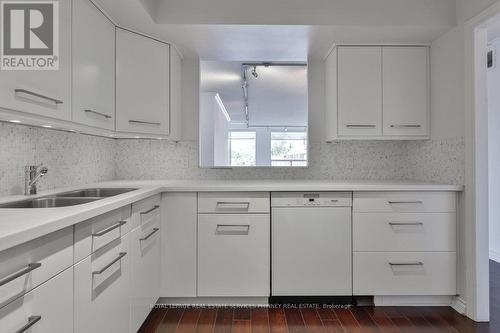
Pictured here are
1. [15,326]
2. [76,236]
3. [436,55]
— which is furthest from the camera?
[436,55]

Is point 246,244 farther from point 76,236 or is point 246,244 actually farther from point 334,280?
point 76,236

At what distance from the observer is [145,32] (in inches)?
93.4

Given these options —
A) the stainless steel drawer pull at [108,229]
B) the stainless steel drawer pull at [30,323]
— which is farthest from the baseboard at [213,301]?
the stainless steel drawer pull at [30,323]

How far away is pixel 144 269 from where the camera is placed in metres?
1.97

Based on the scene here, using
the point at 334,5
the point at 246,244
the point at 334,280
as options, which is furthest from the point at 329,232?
the point at 334,5

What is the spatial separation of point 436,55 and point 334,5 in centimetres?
97

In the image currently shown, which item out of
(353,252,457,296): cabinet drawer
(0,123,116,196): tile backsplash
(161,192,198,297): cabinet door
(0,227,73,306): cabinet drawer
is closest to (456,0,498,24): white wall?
(353,252,457,296): cabinet drawer

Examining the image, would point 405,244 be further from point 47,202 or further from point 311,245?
point 47,202

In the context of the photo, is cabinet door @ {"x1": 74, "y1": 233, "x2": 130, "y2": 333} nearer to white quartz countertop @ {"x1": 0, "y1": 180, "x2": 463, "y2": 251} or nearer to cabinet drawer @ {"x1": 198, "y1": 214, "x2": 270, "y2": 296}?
white quartz countertop @ {"x1": 0, "y1": 180, "x2": 463, "y2": 251}

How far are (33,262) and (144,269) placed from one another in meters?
1.06

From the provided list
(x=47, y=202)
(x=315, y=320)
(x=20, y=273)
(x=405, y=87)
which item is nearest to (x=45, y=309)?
(x=20, y=273)

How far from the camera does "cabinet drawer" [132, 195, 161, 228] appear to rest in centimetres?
185

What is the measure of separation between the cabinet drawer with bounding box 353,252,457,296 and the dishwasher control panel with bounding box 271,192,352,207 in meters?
0.40

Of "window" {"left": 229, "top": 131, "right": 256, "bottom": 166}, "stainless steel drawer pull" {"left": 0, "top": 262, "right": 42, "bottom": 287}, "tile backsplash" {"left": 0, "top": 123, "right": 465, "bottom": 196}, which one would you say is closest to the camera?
"stainless steel drawer pull" {"left": 0, "top": 262, "right": 42, "bottom": 287}
